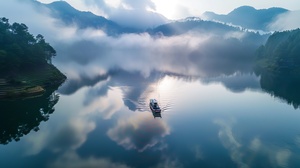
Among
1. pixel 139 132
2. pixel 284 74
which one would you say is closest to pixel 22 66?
pixel 139 132

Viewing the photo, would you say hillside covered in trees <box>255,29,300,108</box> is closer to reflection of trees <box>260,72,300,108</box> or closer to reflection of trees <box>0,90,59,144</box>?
reflection of trees <box>260,72,300,108</box>

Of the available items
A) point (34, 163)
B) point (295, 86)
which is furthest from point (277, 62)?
point (34, 163)

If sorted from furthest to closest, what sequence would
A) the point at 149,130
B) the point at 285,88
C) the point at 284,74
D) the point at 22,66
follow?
the point at 284,74, the point at 285,88, the point at 22,66, the point at 149,130

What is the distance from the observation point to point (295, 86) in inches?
4759

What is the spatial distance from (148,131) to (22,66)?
7441 centimetres

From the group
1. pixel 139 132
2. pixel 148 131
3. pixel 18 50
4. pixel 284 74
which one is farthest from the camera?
pixel 284 74

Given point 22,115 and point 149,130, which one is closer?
point 149,130

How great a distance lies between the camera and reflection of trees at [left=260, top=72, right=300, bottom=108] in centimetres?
9694

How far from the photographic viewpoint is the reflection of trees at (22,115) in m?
57.3

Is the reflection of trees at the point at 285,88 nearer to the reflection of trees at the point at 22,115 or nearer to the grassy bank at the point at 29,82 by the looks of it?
the reflection of trees at the point at 22,115

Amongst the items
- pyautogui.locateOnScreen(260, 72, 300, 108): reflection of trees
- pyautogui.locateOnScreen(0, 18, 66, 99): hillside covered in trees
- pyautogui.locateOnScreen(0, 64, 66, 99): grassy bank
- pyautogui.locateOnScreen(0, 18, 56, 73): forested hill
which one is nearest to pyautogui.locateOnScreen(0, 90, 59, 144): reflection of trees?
pyautogui.locateOnScreen(0, 64, 66, 99): grassy bank

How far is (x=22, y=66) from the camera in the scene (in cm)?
10519

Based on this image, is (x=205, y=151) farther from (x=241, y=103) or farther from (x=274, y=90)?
(x=274, y=90)

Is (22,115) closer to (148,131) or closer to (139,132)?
(139,132)
